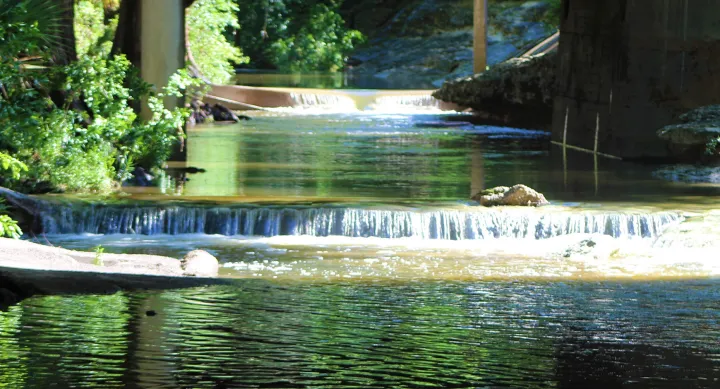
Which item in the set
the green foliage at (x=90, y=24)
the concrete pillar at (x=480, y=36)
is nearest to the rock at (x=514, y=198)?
the green foliage at (x=90, y=24)

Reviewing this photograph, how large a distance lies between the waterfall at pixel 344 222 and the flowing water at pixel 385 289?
0.06 feet

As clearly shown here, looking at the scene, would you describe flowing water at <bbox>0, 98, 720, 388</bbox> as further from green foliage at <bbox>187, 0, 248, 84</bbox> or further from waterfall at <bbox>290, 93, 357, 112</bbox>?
waterfall at <bbox>290, 93, 357, 112</bbox>

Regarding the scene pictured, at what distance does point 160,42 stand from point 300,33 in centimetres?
3221

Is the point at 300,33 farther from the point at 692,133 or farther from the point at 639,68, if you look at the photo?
the point at 692,133

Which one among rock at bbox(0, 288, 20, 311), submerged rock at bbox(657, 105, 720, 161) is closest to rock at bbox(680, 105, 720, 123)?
submerged rock at bbox(657, 105, 720, 161)

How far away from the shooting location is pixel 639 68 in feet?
71.7

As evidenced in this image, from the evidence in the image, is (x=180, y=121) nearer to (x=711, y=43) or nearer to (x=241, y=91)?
(x=711, y=43)

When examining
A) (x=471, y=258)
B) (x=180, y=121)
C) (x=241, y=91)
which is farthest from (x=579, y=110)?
(x=241, y=91)

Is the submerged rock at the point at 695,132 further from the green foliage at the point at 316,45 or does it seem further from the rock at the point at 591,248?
the green foliage at the point at 316,45

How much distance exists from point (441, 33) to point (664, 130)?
33704mm

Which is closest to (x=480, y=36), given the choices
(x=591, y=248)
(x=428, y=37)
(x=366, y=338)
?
(x=428, y=37)

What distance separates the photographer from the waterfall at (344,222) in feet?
50.6

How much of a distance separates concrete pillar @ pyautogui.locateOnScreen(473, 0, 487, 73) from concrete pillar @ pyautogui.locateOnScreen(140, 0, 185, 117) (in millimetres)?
17945

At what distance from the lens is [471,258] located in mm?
13953
